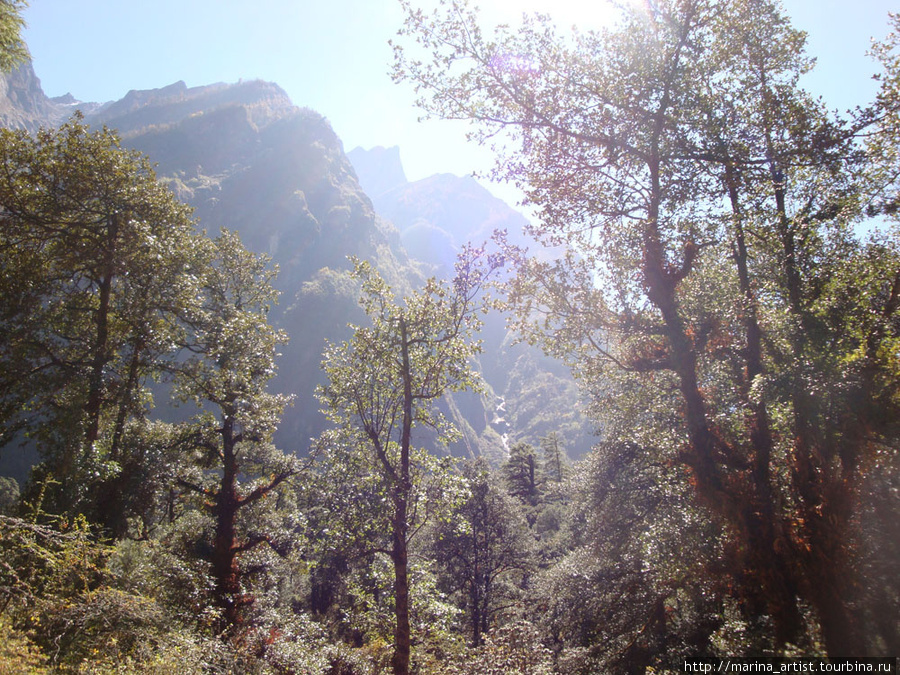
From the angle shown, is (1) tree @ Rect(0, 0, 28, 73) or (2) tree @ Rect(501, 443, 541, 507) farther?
(2) tree @ Rect(501, 443, 541, 507)

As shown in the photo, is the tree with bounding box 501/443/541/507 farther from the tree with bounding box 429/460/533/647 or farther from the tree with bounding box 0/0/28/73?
the tree with bounding box 0/0/28/73

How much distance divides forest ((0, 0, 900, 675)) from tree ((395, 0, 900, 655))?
51 millimetres

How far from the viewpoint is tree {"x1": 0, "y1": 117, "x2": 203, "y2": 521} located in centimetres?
1013

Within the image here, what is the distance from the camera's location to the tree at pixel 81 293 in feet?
33.2

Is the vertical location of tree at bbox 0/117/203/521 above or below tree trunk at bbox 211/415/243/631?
above

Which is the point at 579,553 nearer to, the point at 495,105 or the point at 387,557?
the point at 387,557

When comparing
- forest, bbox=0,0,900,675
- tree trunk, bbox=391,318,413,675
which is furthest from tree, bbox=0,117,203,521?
tree trunk, bbox=391,318,413,675

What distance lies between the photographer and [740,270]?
9320mm

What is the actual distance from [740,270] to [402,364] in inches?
295

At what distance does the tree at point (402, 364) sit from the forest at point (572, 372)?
7cm

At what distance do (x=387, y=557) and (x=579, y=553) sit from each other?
28.0ft

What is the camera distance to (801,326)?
7.96m

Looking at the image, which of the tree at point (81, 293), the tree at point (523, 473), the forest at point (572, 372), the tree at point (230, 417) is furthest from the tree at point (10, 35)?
the tree at point (523, 473)

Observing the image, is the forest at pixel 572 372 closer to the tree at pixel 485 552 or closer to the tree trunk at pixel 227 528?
the tree trunk at pixel 227 528
